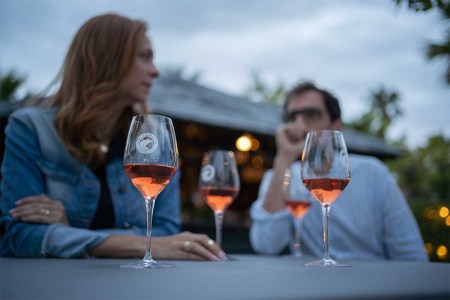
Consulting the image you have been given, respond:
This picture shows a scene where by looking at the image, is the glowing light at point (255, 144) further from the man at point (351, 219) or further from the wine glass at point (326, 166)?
the wine glass at point (326, 166)

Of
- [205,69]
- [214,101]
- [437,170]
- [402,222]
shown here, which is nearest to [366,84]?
[437,170]

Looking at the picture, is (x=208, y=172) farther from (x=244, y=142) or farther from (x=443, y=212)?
(x=244, y=142)

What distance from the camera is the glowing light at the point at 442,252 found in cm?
486

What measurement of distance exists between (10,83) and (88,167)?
56.3ft

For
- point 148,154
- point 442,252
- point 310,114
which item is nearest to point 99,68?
point 148,154

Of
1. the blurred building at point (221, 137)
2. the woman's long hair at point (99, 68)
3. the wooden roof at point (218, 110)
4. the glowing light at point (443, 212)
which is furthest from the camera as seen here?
the blurred building at point (221, 137)

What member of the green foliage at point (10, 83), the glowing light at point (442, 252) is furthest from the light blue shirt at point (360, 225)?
the green foliage at point (10, 83)

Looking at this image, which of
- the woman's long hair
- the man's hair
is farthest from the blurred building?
the woman's long hair

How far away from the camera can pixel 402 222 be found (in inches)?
109

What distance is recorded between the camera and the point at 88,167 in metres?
2.09

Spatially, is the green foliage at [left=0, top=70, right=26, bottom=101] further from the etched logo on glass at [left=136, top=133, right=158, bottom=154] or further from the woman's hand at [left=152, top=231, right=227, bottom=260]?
the etched logo on glass at [left=136, top=133, right=158, bottom=154]

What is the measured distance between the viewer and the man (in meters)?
2.74

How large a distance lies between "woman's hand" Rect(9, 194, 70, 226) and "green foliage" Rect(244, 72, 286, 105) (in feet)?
122

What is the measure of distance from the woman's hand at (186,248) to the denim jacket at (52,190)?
206mm
